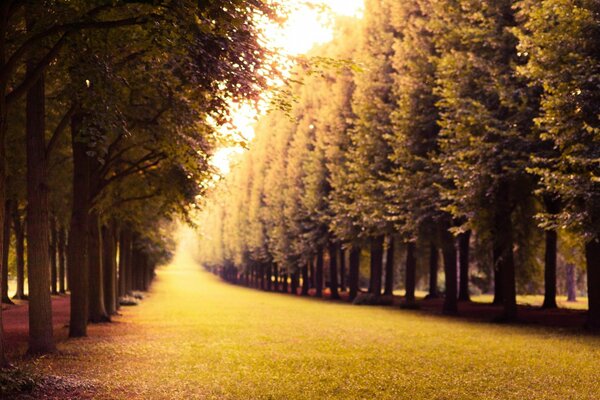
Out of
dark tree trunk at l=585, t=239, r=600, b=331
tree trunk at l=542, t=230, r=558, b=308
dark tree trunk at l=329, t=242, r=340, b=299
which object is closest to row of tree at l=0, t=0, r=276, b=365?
dark tree trunk at l=585, t=239, r=600, b=331

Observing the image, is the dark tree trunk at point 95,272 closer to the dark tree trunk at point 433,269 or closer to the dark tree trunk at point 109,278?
the dark tree trunk at point 109,278

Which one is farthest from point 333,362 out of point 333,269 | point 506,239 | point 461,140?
point 333,269

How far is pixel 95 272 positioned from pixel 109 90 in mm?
12634

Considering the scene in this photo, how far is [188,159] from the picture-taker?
631 inches

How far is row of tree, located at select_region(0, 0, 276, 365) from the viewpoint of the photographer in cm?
970

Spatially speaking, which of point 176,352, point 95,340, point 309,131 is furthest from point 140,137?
point 309,131

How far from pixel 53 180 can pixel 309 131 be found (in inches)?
997

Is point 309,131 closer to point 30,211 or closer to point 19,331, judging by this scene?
point 19,331

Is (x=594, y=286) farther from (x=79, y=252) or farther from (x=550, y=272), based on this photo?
(x=79, y=252)

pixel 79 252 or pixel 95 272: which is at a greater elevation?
pixel 79 252

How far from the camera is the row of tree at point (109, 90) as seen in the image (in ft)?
31.8

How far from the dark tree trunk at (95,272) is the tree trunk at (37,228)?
8244 millimetres

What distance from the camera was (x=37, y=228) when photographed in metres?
12.4

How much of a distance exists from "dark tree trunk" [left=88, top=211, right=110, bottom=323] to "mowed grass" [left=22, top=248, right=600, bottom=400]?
5.64 ft
